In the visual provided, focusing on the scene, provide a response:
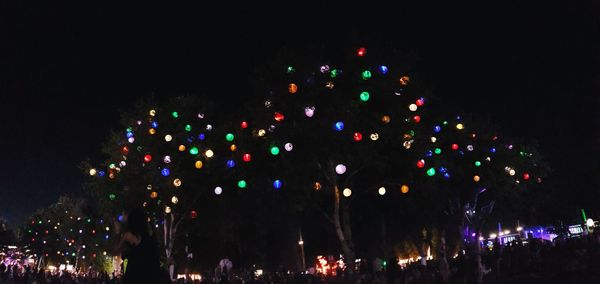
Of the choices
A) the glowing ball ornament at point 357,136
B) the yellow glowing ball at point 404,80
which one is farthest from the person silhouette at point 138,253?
the yellow glowing ball at point 404,80

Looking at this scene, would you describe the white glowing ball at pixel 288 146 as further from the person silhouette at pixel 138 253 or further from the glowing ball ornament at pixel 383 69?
the person silhouette at pixel 138 253

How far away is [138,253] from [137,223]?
0.41 m

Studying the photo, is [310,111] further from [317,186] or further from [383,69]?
[317,186]

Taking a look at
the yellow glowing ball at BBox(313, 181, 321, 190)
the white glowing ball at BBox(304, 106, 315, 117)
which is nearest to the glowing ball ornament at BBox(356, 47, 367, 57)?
the white glowing ball at BBox(304, 106, 315, 117)

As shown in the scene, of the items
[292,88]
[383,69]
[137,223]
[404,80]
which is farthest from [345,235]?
[137,223]

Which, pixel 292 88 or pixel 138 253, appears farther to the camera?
pixel 292 88

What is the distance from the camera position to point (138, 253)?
696cm

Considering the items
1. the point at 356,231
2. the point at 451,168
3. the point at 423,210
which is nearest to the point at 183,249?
the point at 356,231

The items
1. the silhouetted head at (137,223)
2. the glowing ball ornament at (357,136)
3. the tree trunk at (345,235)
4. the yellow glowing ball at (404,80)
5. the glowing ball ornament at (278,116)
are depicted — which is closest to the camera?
the silhouetted head at (137,223)

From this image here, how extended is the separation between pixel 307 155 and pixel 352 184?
13.6ft

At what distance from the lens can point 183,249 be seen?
1727 inches

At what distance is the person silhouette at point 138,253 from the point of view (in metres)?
6.91

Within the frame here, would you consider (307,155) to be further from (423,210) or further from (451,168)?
(423,210)

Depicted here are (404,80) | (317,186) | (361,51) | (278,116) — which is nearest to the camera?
(278,116)
